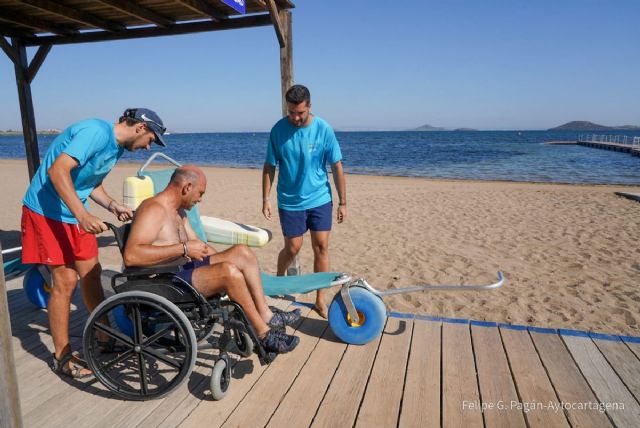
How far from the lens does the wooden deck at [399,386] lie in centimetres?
213

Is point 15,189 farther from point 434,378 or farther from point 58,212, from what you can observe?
point 434,378

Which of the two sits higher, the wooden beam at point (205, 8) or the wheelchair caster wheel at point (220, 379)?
Answer: the wooden beam at point (205, 8)

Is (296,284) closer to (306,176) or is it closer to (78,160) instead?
(306,176)

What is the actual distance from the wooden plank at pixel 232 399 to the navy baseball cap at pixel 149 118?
1376 millimetres

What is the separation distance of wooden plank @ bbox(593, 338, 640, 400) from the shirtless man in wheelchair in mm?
1862

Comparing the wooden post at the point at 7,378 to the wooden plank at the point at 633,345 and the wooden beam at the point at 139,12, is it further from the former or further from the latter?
the wooden beam at the point at 139,12

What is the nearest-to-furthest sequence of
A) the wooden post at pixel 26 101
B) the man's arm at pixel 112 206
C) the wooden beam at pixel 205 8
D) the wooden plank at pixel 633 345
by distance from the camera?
the man's arm at pixel 112 206, the wooden plank at pixel 633 345, the wooden beam at pixel 205 8, the wooden post at pixel 26 101

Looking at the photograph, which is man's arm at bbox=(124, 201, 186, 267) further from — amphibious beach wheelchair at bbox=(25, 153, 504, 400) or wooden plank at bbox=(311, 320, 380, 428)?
wooden plank at bbox=(311, 320, 380, 428)

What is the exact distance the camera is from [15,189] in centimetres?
1226

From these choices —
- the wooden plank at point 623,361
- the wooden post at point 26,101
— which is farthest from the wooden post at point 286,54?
the wooden post at point 26,101

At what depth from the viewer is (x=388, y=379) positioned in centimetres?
246

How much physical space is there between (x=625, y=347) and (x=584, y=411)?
90 cm

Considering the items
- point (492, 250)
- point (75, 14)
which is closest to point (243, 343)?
point (75, 14)

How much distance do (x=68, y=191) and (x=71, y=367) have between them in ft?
3.37
